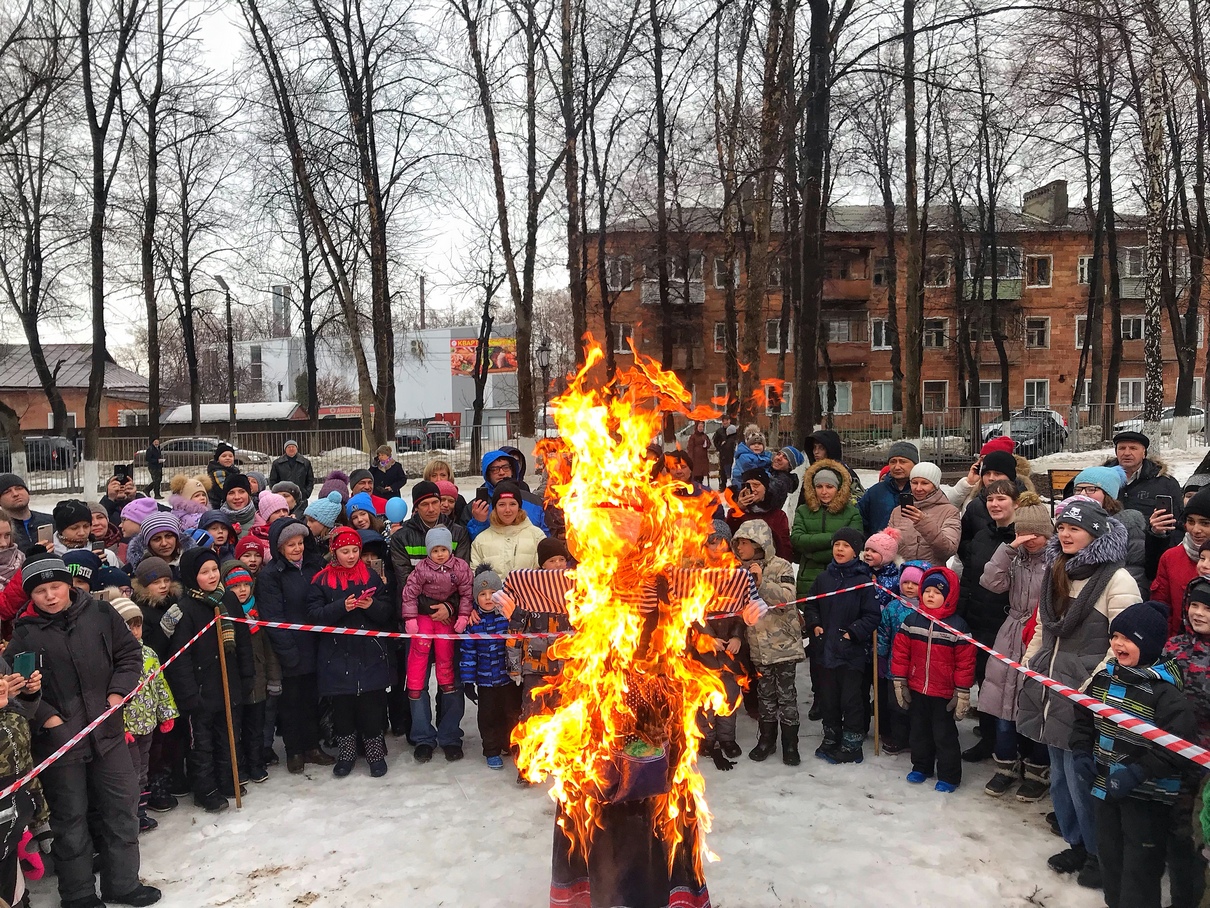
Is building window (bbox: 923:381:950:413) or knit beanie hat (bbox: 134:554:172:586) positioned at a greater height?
building window (bbox: 923:381:950:413)

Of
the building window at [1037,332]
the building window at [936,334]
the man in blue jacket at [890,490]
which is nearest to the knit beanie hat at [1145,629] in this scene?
the man in blue jacket at [890,490]

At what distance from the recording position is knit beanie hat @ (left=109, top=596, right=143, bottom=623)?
5.53 meters

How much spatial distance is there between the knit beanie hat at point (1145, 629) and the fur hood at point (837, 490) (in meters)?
3.31

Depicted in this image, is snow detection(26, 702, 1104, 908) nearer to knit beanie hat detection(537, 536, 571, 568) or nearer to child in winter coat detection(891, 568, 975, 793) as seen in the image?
child in winter coat detection(891, 568, 975, 793)

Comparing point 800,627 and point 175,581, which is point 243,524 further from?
point 800,627

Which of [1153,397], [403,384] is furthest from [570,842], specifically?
[403,384]

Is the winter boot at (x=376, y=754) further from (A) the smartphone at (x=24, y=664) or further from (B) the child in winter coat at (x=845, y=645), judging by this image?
(B) the child in winter coat at (x=845, y=645)

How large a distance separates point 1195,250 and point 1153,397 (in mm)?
7020

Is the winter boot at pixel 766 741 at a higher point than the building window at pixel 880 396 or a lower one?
lower

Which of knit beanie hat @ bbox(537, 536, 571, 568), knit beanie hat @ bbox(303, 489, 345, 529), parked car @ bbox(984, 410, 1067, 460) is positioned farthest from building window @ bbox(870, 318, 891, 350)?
knit beanie hat @ bbox(537, 536, 571, 568)

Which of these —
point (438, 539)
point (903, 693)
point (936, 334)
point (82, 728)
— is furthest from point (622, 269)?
point (82, 728)

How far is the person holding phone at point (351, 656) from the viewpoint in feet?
21.2

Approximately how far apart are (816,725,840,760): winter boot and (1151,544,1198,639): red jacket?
2383 millimetres

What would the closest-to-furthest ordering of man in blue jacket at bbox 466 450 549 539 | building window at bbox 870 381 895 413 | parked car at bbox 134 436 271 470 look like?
man in blue jacket at bbox 466 450 549 539 → parked car at bbox 134 436 271 470 → building window at bbox 870 381 895 413
